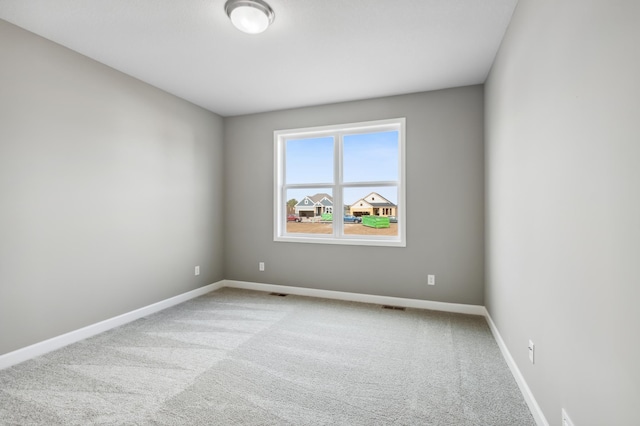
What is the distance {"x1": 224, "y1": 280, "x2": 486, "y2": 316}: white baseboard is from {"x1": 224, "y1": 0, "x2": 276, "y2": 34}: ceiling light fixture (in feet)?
10.2

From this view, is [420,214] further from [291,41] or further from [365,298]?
[291,41]

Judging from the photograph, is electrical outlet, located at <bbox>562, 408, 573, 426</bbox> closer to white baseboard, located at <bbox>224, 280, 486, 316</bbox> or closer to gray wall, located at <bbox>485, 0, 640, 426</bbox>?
gray wall, located at <bbox>485, 0, 640, 426</bbox>

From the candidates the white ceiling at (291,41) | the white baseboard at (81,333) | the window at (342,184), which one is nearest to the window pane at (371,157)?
the window at (342,184)

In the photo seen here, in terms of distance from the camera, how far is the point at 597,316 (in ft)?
3.60

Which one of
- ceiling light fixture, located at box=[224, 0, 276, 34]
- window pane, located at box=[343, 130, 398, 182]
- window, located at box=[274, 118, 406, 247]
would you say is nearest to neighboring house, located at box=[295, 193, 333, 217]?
window, located at box=[274, 118, 406, 247]

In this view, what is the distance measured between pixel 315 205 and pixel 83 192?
2611mm

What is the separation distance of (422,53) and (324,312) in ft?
9.32

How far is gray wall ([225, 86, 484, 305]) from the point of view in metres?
3.44

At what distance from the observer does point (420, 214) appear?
3.65 metres

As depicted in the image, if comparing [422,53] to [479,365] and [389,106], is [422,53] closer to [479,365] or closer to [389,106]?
[389,106]

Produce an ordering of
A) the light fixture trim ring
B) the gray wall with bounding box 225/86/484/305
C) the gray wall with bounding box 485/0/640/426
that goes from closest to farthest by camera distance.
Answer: the gray wall with bounding box 485/0/640/426
the light fixture trim ring
the gray wall with bounding box 225/86/484/305

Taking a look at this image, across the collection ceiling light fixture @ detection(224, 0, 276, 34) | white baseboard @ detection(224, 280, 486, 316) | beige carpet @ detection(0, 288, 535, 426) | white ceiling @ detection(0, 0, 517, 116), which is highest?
white ceiling @ detection(0, 0, 517, 116)

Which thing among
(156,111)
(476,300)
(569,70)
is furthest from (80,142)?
(476,300)

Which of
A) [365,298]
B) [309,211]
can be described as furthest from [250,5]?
[365,298]
